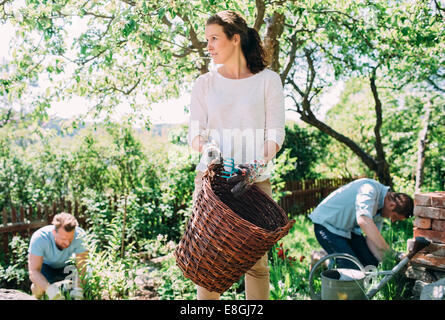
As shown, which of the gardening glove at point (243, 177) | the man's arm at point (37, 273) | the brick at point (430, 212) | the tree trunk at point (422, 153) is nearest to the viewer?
the gardening glove at point (243, 177)

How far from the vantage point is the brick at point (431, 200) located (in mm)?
2553

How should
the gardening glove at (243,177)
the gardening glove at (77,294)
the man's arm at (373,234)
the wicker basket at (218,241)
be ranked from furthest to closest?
the gardening glove at (77,294)
the man's arm at (373,234)
the gardening glove at (243,177)
the wicker basket at (218,241)

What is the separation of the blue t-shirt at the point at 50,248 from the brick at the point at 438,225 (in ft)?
8.90

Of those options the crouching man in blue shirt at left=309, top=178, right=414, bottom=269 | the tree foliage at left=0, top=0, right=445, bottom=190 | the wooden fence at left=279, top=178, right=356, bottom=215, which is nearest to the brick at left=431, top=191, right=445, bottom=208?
the crouching man in blue shirt at left=309, top=178, right=414, bottom=269

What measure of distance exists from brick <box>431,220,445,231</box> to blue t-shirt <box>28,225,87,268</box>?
271cm

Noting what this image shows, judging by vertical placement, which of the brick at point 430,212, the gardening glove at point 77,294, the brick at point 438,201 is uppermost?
the brick at point 438,201

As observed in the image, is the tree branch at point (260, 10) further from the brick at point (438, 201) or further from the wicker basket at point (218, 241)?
the wicker basket at point (218, 241)

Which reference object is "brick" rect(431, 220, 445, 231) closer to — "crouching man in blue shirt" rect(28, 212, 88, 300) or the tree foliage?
the tree foliage

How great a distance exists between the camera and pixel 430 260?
2.60m

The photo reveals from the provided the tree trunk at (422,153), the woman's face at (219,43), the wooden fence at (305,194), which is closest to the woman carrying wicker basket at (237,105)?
the woman's face at (219,43)

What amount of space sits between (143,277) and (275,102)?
281 centimetres

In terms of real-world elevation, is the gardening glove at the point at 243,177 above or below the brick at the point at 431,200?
above

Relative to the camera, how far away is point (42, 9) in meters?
2.70
